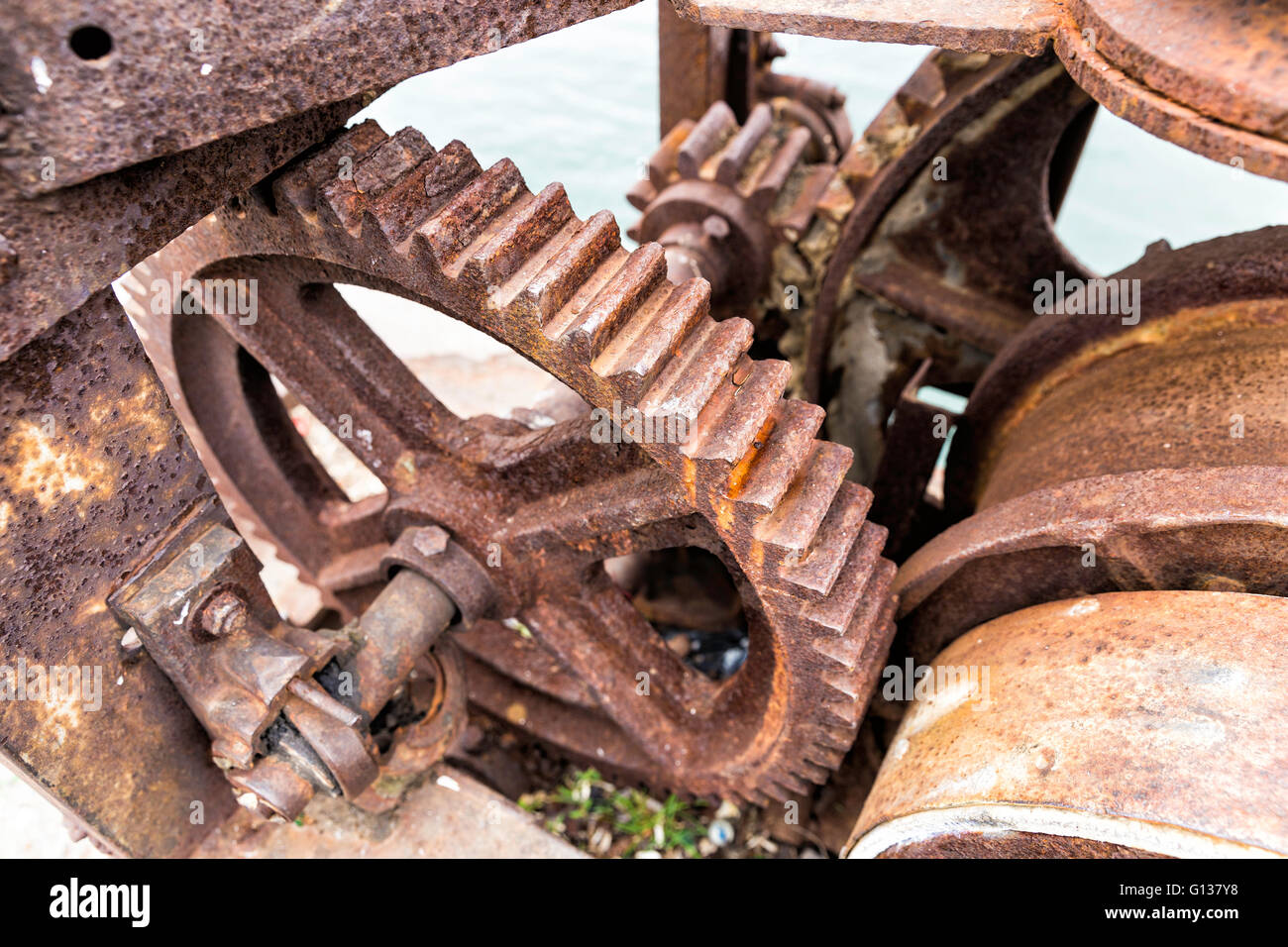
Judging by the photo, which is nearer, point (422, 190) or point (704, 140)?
point (422, 190)

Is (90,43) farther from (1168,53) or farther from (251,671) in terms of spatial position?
(1168,53)

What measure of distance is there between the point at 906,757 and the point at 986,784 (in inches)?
12.0

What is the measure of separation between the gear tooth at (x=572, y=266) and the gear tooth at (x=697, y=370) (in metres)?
0.22

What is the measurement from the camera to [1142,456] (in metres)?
1.87

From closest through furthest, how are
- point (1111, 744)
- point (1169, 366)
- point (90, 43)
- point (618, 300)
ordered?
1. point (90, 43)
2. point (1111, 744)
3. point (618, 300)
4. point (1169, 366)

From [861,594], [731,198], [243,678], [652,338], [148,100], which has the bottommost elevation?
[243,678]

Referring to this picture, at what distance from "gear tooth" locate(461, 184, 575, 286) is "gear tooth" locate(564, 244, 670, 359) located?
0.15 metres

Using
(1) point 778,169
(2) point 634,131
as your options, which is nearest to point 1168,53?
Answer: (1) point 778,169

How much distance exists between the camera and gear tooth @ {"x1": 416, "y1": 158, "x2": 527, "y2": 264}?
1567 millimetres

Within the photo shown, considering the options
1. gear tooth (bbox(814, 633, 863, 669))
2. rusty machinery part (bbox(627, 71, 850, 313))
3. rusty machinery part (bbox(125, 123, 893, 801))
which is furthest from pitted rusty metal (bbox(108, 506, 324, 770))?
rusty machinery part (bbox(627, 71, 850, 313))

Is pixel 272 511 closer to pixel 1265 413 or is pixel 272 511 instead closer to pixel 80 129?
pixel 80 129

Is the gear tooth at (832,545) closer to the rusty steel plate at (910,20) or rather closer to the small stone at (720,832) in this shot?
the rusty steel plate at (910,20)

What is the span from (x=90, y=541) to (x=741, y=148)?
2.44 m

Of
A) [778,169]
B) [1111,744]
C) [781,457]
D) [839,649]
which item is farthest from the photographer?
[778,169]
